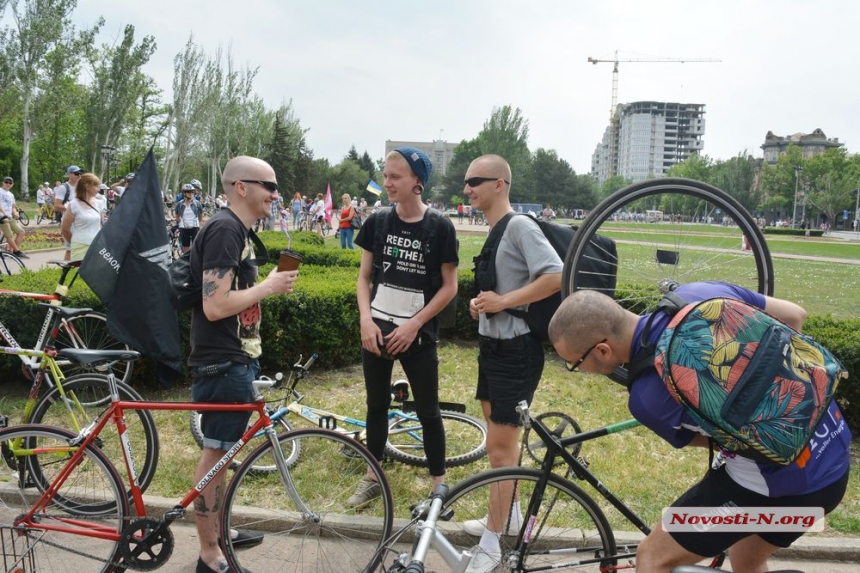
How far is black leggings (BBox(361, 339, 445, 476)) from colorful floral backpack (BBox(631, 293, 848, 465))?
2.02m

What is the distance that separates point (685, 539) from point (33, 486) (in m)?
3.59

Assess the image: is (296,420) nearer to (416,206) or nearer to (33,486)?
(33,486)

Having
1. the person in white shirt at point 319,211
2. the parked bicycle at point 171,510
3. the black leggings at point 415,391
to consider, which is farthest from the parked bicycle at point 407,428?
the person in white shirt at point 319,211

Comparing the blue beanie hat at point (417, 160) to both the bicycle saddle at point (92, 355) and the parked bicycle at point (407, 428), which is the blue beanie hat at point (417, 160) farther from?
the bicycle saddle at point (92, 355)

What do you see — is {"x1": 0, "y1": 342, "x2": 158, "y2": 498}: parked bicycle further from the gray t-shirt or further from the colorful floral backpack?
the colorful floral backpack

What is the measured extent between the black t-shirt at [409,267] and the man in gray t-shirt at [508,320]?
0.41 meters

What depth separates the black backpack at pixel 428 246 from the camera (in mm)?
3748

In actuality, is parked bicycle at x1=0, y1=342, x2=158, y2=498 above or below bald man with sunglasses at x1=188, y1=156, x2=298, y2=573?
below

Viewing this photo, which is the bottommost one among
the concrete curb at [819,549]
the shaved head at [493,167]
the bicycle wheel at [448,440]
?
the concrete curb at [819,549]

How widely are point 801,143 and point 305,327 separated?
16292cm

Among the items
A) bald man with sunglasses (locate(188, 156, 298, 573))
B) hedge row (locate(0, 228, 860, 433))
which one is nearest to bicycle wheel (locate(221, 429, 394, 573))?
bald man with sunglasses (locate(188, 156, 298, 573))

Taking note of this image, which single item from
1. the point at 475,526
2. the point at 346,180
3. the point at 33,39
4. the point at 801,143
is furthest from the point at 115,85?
the point at 801,143

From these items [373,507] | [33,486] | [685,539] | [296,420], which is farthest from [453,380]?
[685,539]

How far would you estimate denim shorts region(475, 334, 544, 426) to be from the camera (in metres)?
3.31
